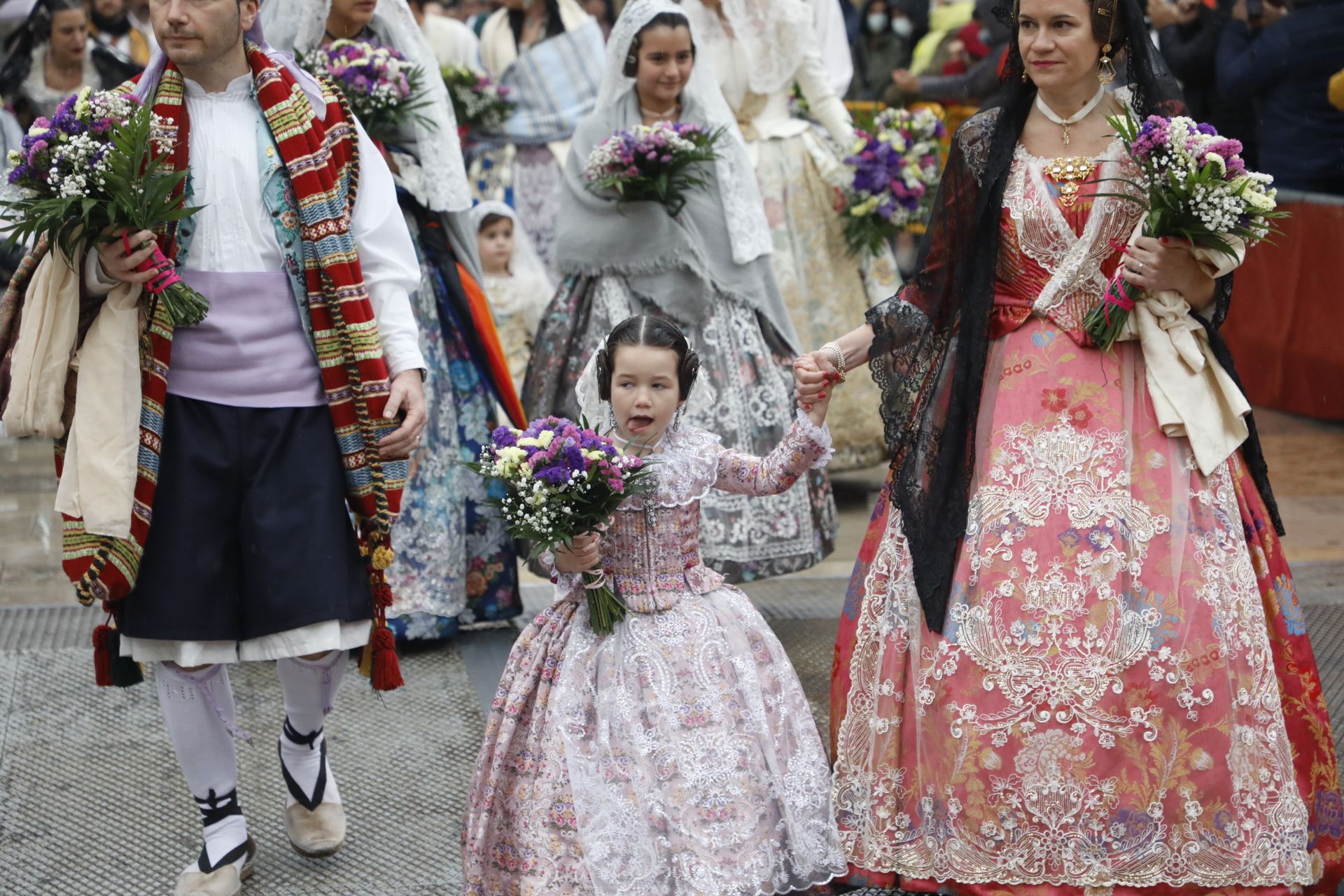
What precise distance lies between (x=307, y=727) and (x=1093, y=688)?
1.94 metres

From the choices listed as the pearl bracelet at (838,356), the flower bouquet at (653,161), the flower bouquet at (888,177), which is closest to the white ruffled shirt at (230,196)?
the pearl bracelet at (838,356)

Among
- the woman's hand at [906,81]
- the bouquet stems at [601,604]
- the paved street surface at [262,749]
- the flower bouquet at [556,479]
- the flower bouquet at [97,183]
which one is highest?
the flower bouquet at [97,183]

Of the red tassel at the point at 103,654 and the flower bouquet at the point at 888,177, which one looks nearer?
the red tassel at the point at 103,654

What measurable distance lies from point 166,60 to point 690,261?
2.50 meters

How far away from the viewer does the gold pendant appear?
12.7 ft

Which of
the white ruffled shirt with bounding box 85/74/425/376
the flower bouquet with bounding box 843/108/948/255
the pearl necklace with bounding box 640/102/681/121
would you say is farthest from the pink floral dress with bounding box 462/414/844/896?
the flower bouquet with bounding box 843/108/948/255

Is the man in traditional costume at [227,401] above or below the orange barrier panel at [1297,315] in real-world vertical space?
above

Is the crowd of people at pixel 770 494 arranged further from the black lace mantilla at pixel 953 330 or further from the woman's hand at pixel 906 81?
the woman's hand at pixel 906 81

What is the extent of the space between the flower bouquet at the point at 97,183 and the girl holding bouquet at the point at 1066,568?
58.0 inches

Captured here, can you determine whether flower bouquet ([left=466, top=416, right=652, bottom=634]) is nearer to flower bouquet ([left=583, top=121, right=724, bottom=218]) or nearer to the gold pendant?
the gold pendant

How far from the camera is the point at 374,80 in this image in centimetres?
542

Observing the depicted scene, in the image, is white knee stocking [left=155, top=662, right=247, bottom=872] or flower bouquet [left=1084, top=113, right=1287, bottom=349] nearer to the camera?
flower bouquet [left=1084, top=113, right=1287, bottom=349]

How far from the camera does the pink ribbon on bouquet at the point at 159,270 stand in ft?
11.7
